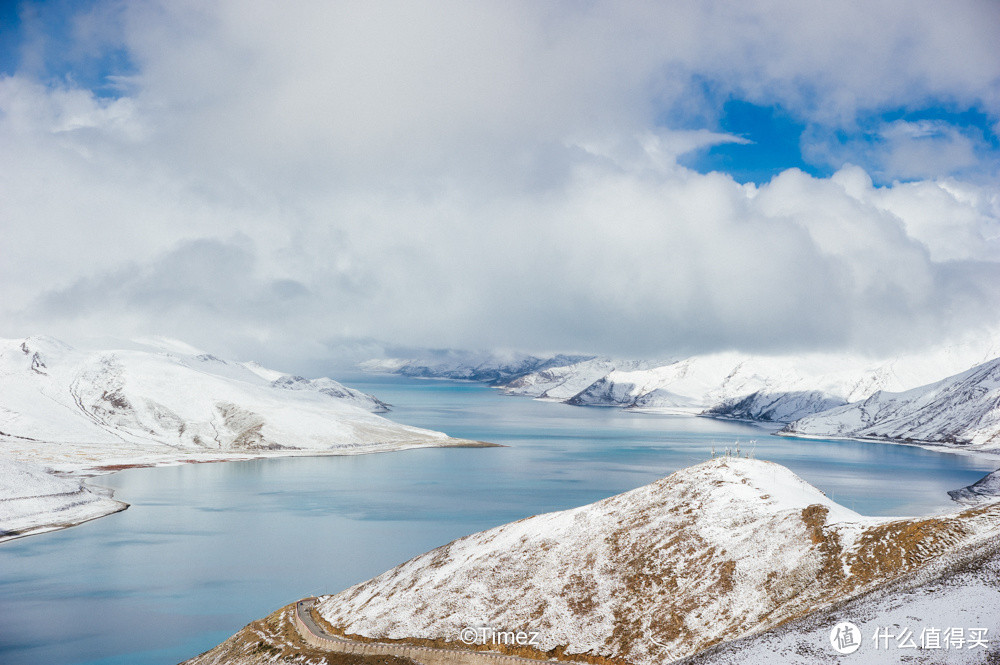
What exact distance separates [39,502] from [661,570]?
115 m

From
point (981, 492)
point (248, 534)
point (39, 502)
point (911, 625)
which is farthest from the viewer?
point (981, 492)

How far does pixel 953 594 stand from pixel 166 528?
11358 cm

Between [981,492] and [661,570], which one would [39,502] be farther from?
[981,492]

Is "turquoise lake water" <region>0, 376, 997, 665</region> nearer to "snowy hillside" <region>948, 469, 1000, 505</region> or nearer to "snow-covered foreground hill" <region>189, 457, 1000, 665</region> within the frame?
"snowy hillside" <region>948, 469, 1000, 505</region>

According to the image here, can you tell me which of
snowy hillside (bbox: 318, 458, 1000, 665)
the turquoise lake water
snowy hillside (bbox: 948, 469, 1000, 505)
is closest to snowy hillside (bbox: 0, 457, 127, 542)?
the turquoise lake water

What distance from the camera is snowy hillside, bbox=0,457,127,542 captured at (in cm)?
11081

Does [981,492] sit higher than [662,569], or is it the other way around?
[662,569]

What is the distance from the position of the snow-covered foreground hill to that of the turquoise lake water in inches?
883

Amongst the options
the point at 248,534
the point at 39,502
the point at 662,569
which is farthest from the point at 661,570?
the point at 39,502

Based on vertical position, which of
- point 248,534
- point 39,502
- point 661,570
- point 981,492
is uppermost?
point 661,570

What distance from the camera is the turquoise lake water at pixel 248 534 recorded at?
67.2m

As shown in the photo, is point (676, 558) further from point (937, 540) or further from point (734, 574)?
point (937, 540)

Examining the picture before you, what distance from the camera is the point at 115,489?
150m

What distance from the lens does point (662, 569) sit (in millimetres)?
46969
